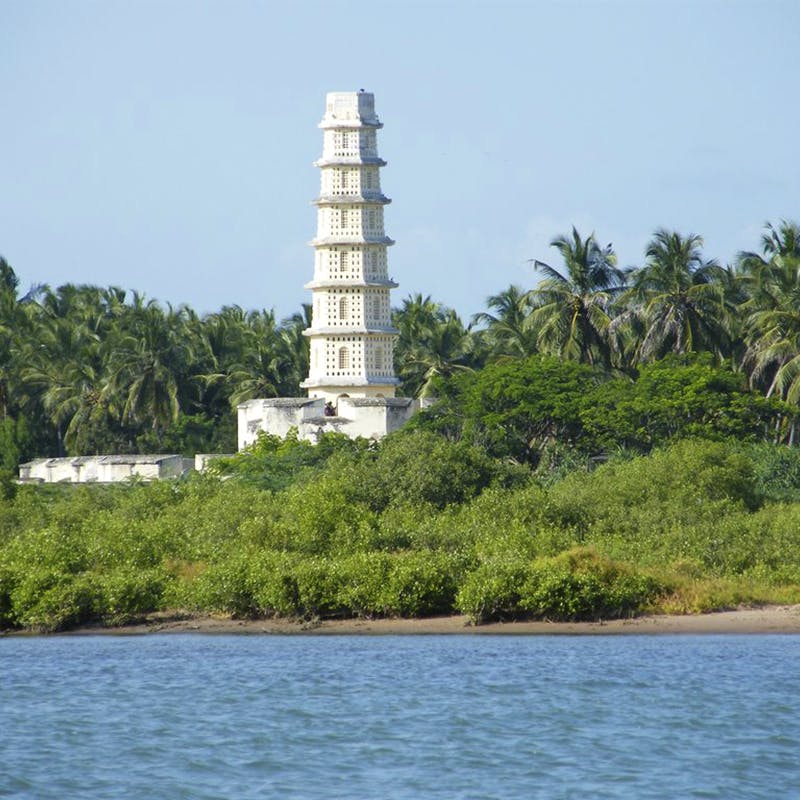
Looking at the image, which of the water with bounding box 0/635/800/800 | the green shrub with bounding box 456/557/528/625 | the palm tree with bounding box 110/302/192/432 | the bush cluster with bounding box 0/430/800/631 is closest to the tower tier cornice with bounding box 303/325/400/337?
the palm tree with bounding box 110/302/192/432

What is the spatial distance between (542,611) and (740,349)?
1237 inches

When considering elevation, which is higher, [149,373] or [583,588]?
[149,373]

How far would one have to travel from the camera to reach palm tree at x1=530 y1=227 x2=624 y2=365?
65.6 meters

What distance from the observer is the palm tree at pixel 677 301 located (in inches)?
2484

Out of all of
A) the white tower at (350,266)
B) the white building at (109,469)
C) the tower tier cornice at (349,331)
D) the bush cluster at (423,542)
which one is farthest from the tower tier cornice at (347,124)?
the bush cluster at (423,542)

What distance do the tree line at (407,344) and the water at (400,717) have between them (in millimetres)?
25049

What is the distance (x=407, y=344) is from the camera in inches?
3091

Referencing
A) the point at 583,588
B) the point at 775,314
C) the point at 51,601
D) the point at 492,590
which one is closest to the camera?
the point at 492,590

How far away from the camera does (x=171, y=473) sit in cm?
6275

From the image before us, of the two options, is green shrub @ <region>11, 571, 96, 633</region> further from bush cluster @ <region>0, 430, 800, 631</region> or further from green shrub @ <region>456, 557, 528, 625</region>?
green shrub @ <region>456, 557, 528, 625</region>

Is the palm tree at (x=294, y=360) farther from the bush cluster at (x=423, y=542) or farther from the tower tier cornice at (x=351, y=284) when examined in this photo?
the bush cluster at (x=423, y=542)

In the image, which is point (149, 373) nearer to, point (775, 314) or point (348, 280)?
point (348, 280)

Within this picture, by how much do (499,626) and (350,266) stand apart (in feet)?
100

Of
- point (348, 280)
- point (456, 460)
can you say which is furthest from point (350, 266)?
point (456, 460)
